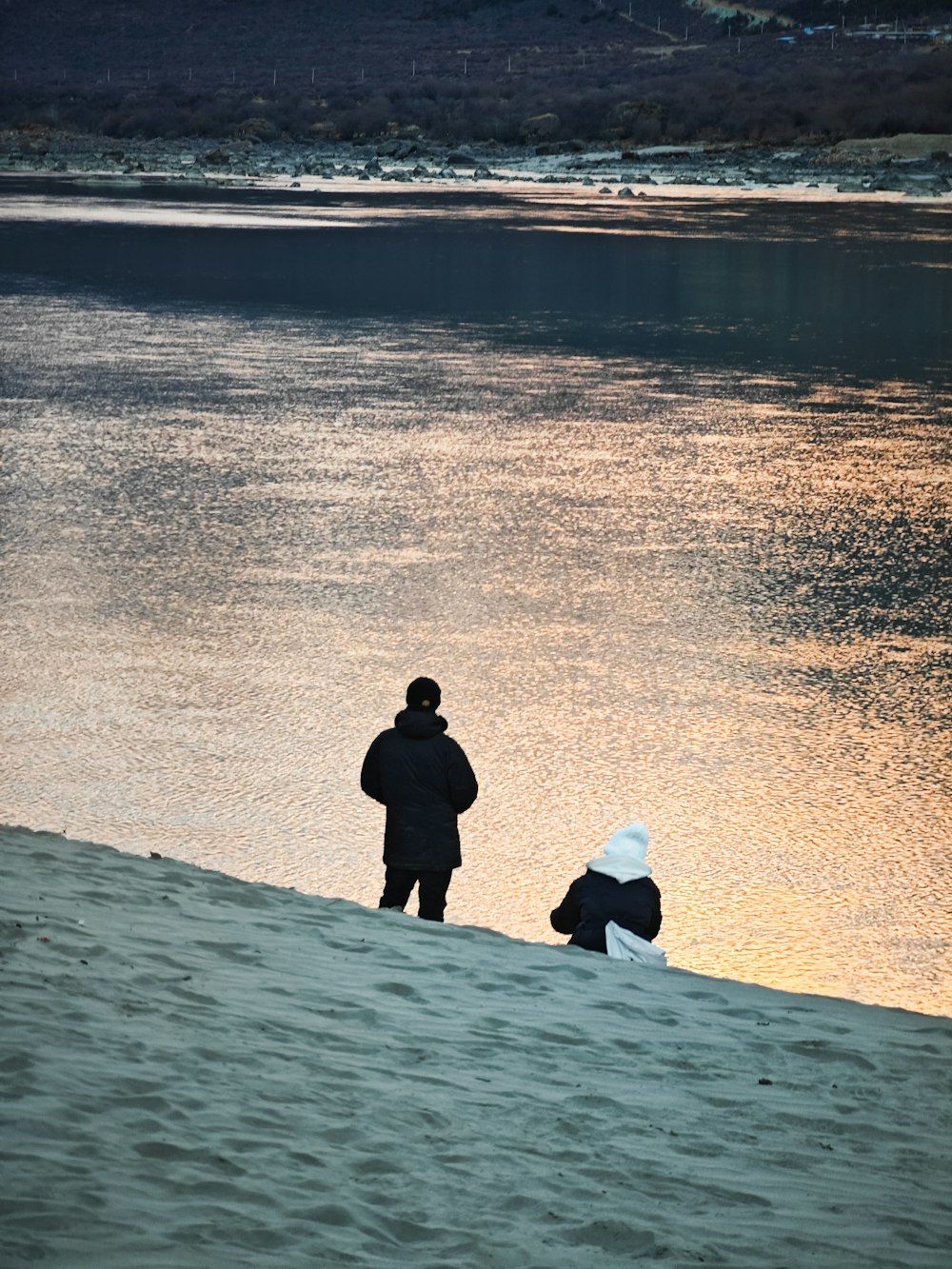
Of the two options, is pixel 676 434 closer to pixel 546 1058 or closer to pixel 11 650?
pixel 11 650

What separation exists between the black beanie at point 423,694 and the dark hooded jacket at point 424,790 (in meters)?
0.04

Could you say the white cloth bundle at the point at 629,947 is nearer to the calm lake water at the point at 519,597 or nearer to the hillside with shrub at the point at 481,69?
the calm lake water at the point at 519,597

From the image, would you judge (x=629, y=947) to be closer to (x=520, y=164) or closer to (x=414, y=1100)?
(x=414, y=1100)

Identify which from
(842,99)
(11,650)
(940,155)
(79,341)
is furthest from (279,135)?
(11,650)

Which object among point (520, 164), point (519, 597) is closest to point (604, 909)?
point (519, 597)

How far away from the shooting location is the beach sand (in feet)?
13.7

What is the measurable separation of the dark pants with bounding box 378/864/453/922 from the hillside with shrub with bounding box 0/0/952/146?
3380 inches

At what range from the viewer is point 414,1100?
5016mm

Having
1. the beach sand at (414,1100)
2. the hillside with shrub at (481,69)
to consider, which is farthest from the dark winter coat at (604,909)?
the hillside with shrub at (481,69)

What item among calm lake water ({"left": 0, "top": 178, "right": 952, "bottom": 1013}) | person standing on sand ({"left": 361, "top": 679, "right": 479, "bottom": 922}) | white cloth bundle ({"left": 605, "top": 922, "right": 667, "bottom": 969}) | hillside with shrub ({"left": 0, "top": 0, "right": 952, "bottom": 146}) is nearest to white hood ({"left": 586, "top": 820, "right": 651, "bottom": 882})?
white cloth bundle ({"left": 605, "top": 922, "right": 667, "bottom": 969})

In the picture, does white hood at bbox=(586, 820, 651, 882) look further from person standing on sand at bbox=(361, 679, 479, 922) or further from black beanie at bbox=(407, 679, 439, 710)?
black beanie at bbox=(407, 679, 439, 710)

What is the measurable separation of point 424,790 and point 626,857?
0.98m

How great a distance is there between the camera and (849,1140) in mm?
5078

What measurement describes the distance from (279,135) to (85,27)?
85.9 m
